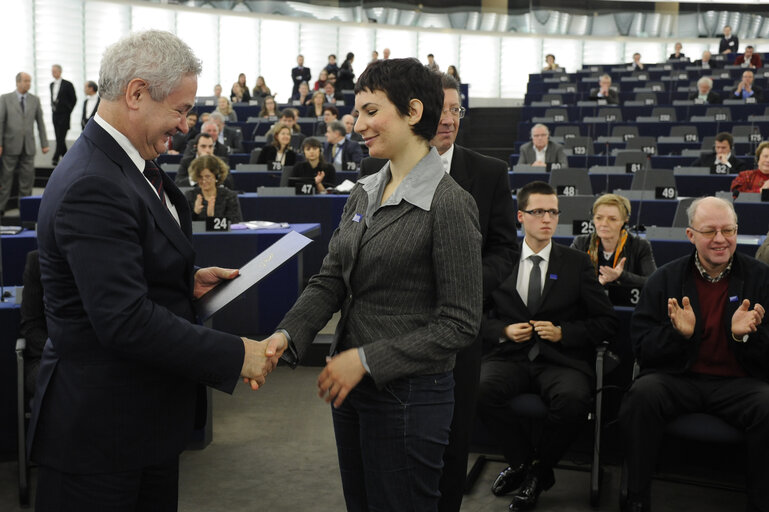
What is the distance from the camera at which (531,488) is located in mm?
2938

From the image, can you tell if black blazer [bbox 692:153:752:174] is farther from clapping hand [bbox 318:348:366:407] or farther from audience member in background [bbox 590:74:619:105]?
clapping hand [bbox 318:348:366:407]

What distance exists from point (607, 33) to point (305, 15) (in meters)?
7.80

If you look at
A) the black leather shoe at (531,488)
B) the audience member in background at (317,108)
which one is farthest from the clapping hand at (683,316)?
the audience member in background at (317,108)

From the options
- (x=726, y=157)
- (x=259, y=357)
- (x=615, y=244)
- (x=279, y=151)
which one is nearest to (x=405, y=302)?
(x=259, y=357)

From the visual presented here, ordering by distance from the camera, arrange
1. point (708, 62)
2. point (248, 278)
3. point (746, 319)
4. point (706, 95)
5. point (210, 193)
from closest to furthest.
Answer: point (248, 278) < point (746, 319) < point (210, 193) < point (706, 95) < point (708, 62)

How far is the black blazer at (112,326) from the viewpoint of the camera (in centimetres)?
131

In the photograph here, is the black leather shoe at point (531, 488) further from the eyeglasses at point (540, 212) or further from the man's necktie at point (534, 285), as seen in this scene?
the eyeglasses at point (540, 212)

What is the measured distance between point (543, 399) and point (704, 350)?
1.87 feet

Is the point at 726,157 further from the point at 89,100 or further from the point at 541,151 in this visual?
the point at 89,100

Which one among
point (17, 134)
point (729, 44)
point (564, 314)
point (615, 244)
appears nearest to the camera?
point (564, 314)

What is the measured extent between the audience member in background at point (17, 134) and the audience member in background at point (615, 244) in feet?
23.9

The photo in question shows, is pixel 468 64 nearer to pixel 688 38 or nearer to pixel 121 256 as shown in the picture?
pixel 688 38

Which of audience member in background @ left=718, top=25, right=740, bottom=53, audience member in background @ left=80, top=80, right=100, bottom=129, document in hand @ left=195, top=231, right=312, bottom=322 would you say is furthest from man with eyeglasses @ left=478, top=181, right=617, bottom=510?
audience member in background @ left=718, top=25, right=740, bottom=53

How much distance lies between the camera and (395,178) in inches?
60.8
